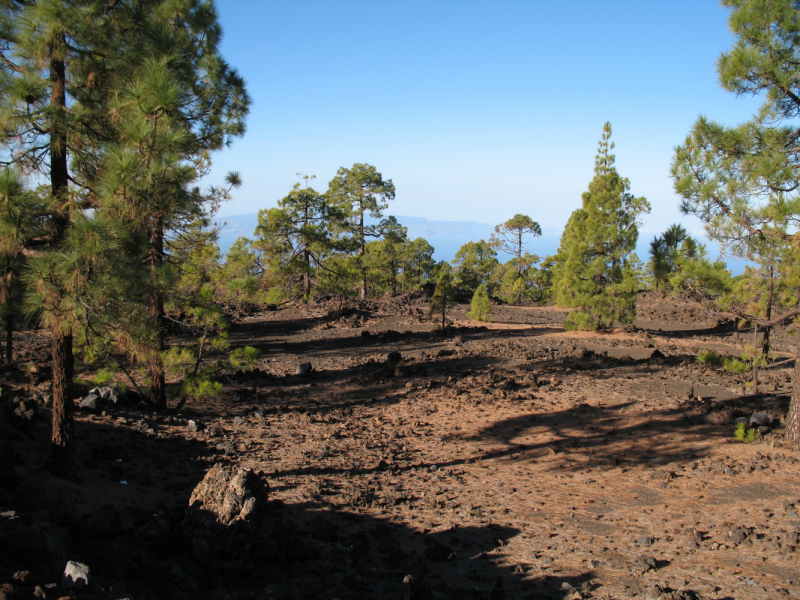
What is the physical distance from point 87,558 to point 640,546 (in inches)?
188

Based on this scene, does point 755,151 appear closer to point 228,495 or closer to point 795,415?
point 795,415

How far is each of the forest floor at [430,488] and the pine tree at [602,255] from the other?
21.0 feet

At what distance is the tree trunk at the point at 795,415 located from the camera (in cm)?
721

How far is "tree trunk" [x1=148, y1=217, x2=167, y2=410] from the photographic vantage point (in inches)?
209

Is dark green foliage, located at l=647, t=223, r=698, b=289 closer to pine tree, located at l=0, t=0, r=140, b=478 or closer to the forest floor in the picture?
the forest floor

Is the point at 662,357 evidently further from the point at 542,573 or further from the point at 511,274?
the point at 511,274

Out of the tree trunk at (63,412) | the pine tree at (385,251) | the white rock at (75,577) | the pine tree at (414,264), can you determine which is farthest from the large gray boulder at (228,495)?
the pine tree at (414,264)

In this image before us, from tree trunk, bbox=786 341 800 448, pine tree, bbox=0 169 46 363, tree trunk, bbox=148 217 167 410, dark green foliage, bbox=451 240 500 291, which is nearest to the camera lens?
pine tree, bbox=0 169 46 363

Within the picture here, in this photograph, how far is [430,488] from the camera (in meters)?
6.49

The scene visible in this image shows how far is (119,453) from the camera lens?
21.5 ft

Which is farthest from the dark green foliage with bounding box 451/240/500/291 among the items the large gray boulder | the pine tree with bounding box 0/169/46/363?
the pine tree with bounding box 0/169/46/363

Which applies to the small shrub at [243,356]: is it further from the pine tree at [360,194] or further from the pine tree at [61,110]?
the pine tree at [360,194]

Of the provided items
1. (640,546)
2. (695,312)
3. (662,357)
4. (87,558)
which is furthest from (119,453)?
(695,312)

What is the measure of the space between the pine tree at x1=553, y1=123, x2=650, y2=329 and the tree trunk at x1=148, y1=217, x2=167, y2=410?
15.3m
